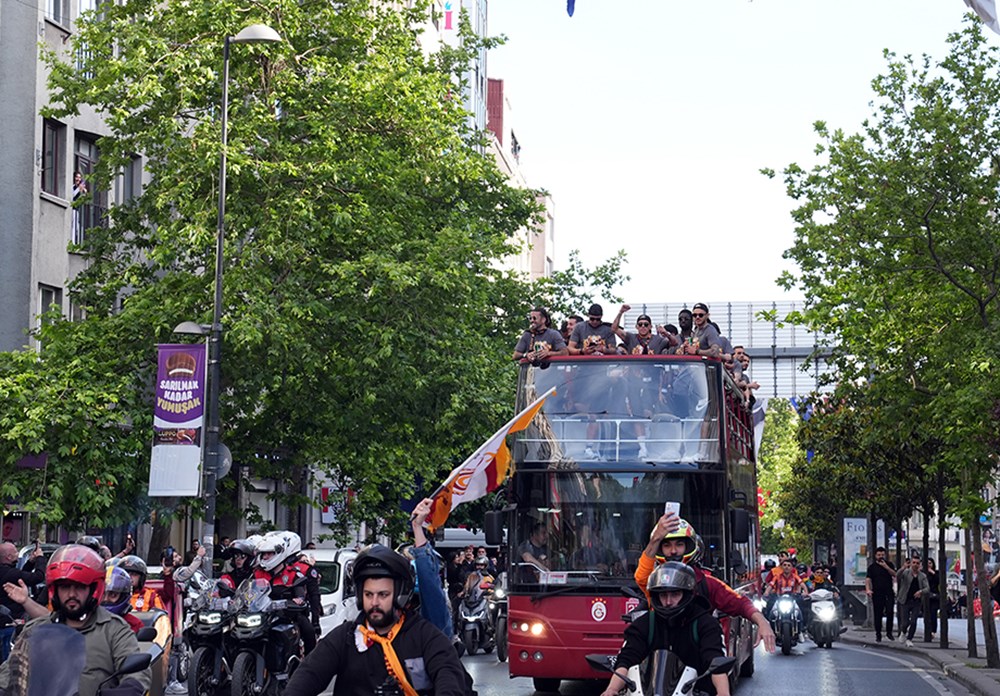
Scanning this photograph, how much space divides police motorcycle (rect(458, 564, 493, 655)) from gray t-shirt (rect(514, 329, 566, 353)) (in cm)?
1122

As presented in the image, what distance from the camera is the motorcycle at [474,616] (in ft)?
100

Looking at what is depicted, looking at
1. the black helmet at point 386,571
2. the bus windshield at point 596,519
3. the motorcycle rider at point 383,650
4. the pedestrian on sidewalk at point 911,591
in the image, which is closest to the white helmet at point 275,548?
the bus windshield at point 596,519

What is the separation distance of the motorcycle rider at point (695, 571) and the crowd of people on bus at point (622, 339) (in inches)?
363

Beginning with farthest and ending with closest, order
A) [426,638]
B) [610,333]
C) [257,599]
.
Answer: [610,333] < [257,599] < [426,638]

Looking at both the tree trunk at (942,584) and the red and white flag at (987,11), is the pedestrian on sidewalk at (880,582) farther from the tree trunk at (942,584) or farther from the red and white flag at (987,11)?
the red and white flag at (987,11)

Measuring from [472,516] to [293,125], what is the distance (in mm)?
21665

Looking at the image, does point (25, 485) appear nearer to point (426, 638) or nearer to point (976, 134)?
point (976, 134)

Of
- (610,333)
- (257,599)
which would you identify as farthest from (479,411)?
(257,599)

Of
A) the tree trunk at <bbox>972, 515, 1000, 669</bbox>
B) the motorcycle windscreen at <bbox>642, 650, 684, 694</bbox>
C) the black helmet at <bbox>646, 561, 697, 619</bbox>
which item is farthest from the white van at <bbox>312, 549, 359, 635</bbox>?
the black helmet at <bbox>646, 561, 697, 619</bbox>

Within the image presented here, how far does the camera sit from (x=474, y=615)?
3055cm

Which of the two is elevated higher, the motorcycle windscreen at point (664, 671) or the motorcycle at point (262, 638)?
the motorcycle windscreen at point (664, 671)

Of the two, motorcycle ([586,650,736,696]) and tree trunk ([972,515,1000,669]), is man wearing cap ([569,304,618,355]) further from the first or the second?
motorcycle ([586,650,736,696])

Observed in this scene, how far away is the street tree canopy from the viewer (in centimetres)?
3025

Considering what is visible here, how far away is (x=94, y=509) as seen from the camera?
2897cm
